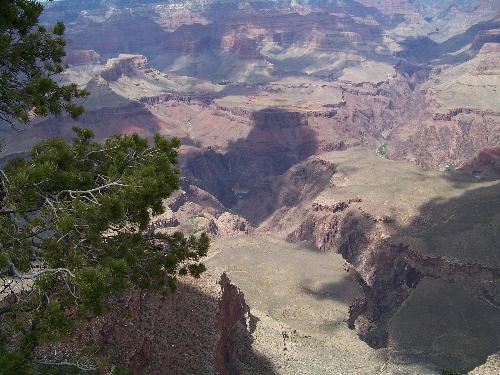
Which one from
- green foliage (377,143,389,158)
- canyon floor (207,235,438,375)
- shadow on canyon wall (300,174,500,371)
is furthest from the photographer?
green foliage (377,143,389,158)

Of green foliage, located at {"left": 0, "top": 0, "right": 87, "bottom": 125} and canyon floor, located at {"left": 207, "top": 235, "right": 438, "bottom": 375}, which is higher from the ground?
green foliage, located at {"left": 0, "top": 0, "right": 87, "bottom": 125}

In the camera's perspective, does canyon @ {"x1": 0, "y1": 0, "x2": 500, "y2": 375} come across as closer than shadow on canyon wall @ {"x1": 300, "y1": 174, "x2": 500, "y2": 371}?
Yes

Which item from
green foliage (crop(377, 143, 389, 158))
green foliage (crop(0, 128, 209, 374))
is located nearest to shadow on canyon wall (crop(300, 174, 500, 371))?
green foliage (crop(0, 128, 209, 374))

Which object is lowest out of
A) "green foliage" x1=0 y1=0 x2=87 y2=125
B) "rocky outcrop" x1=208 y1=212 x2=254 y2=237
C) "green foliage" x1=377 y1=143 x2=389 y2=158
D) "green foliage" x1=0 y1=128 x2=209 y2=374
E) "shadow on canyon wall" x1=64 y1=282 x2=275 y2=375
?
"green foliage" x1=377 y1=143 x2=389 y2=158

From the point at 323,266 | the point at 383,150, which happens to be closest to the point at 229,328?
the point at 323,266


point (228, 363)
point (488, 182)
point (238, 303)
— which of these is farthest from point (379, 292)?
point (228, 363)

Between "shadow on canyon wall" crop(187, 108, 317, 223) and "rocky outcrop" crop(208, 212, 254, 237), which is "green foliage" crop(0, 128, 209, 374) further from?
"shadow on canyon wall" crop(187, 108, 317, 223)
